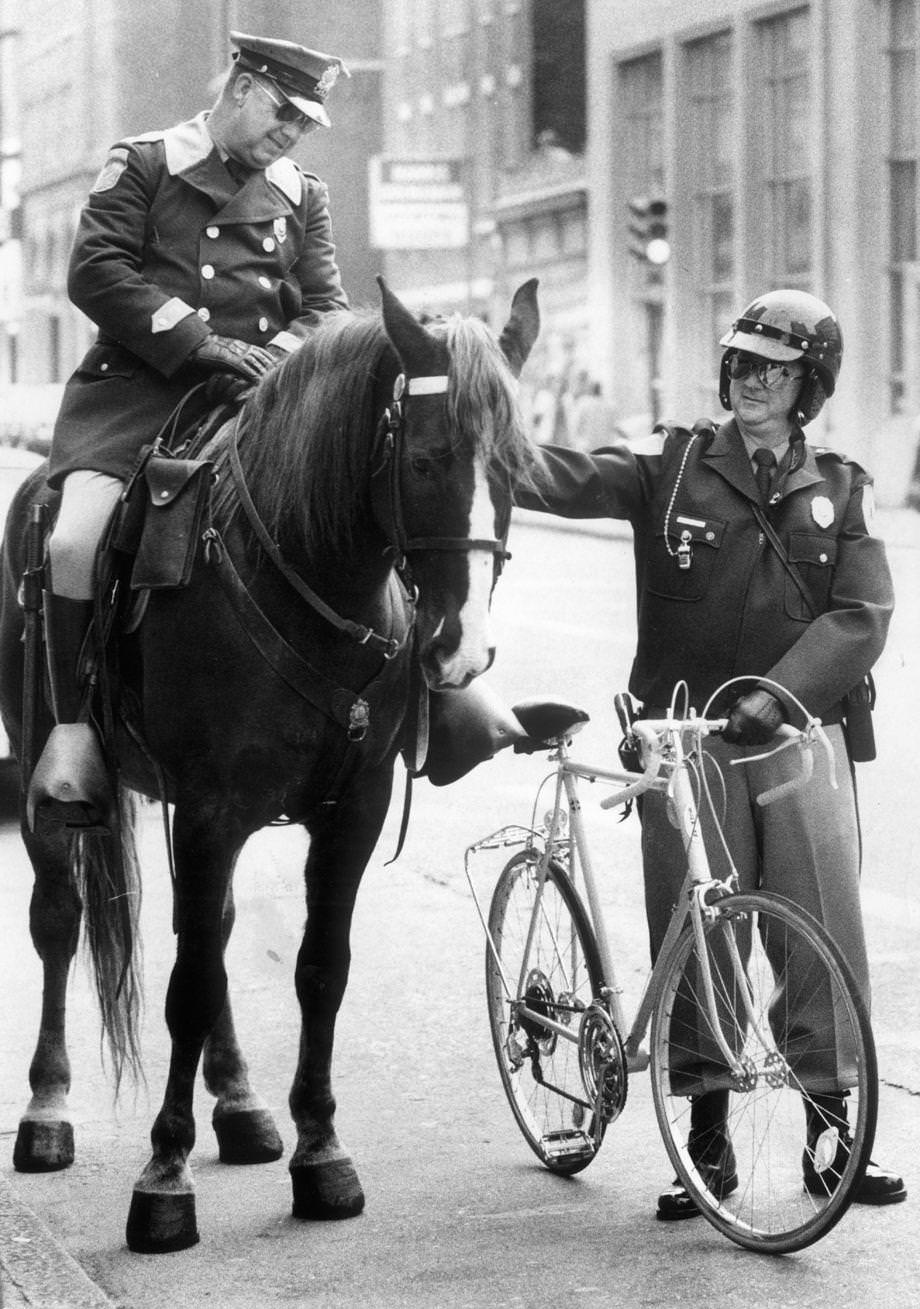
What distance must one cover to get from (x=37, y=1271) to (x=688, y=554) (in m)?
2.03

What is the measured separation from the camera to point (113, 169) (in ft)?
17.3

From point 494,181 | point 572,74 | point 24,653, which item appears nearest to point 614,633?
point 24,653

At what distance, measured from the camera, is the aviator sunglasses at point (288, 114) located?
5.27 metres

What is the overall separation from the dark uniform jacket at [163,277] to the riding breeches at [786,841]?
1511 millimetres

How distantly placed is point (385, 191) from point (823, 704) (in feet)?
96.2

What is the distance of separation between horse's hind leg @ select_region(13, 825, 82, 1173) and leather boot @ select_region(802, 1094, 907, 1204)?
1.80m

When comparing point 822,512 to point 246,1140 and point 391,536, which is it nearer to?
point 391,536

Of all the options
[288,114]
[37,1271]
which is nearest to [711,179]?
[288,114]

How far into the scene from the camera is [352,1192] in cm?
491

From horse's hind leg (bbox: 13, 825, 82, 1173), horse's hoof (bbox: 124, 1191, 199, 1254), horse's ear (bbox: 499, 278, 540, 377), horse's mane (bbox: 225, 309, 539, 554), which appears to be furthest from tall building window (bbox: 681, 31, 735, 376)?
horse's hoof (bbox: 124, 1191, 199, 1254)

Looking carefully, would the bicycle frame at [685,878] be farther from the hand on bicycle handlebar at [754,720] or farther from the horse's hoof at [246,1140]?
the horse's hoof at [246,1140]

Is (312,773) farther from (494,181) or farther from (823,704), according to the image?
(494,181)

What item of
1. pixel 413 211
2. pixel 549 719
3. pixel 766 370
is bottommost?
pixel 549 719

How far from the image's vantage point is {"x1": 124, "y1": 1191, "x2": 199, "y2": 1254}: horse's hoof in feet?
15.4
